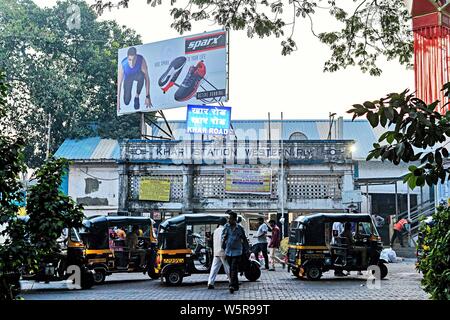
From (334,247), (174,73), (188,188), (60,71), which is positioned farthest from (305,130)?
(334,247)

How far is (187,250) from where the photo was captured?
13289 millimetres

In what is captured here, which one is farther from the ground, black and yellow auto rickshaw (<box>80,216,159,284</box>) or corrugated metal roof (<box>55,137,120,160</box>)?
corrugated metal roof (<box>55,137,120,160</box>)

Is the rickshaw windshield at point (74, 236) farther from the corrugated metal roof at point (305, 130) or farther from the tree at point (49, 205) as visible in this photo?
the corrugated metal roof at point (305, 130)

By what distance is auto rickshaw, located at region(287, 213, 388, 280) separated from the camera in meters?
13.6

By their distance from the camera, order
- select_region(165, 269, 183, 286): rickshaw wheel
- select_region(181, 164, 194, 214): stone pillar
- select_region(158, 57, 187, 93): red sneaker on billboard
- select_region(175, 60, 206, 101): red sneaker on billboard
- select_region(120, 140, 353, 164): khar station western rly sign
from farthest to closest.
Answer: select_region(158, 57, 187, 93): red sneaker on billboard, select_region(175, 60, 206, 101): red sneaker on billboard, select_region(181, 164, 194, 214): stone pillar, select_region(120, 140, 353, 164): khar station western rly sign, select_region(165, 269, 183, 286): rickshaw wheel

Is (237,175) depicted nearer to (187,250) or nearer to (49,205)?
(187,250)

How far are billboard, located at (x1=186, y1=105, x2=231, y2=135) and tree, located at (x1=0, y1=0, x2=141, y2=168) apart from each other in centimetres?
888

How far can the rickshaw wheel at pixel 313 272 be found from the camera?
1387 centimetres

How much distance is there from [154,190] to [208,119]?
3.93 meters

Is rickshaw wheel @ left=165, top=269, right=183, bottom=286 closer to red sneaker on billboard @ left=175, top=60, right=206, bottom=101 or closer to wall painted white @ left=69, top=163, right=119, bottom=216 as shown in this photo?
red sneaker on billboard @ left=175, top=60, right=206, bottom=101

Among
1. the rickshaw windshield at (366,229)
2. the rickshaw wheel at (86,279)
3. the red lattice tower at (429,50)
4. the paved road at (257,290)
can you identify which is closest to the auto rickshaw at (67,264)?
the rickshaw wheel at (86,279)

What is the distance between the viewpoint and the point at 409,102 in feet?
12.4

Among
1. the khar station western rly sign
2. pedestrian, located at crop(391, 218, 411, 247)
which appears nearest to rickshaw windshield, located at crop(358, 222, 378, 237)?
pedestrian, located at crop(391, 218, 411, 247)

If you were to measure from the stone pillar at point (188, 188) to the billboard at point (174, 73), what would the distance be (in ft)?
9.94
